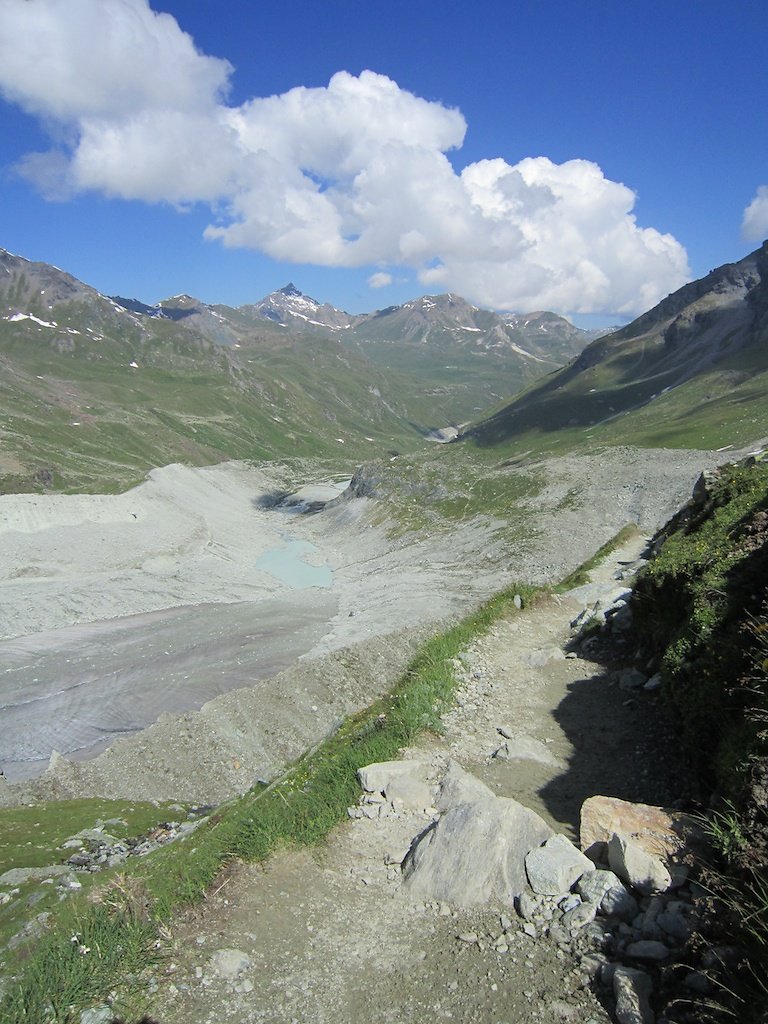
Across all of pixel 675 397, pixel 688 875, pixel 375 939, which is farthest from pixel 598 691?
pixel 675 397

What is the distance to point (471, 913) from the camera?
10.2 metres

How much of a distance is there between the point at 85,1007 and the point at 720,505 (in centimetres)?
2254

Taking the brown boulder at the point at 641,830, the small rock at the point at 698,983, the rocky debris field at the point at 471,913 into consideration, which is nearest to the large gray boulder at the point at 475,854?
the rocky debris field at the point at 471,913

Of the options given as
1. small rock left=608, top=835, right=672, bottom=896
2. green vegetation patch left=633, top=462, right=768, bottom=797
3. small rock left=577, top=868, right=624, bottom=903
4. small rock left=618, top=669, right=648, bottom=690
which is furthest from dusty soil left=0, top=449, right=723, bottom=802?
small rock left=608, top=835, right=672, bottom=896

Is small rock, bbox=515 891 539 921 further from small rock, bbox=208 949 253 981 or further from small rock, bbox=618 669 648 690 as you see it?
small rock, bbox=618 669 648 690

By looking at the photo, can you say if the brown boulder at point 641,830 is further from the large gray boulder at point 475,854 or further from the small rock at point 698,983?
the small rock at point 698,983

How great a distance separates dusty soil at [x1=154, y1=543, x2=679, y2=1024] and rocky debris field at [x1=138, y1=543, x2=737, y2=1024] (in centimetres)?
3

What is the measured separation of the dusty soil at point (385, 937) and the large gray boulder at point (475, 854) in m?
0.32

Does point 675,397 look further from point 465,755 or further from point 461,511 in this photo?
point 465,755

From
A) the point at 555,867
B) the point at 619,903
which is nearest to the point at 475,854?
the point at 555,867

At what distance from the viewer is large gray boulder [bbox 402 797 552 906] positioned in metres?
10.6

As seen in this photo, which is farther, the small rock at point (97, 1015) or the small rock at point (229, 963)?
the small rock at point (229, 963)

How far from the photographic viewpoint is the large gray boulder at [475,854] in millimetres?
10555

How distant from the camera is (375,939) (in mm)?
9961
